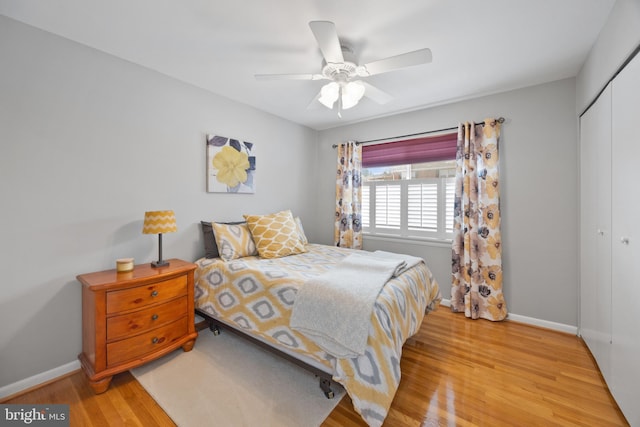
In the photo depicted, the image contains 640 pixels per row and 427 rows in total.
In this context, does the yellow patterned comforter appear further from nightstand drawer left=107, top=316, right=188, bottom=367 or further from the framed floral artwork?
the framed floral artwork

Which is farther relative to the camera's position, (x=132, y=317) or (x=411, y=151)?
(x=411, y=151)

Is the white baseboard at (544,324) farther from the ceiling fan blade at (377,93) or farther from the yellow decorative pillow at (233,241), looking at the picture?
the yellow decorative pillow at (233,241)

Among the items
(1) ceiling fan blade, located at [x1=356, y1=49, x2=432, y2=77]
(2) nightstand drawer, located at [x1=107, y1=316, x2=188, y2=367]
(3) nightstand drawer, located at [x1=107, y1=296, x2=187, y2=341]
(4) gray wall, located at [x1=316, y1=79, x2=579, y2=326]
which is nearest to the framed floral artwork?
(3) nightstand drawer, located at [x1=107, y1=296, x2=187, y2=341]

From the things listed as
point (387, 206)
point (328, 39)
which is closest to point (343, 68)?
point (328, 39)

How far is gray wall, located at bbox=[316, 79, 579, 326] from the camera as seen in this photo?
2.50m

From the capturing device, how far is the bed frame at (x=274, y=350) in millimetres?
1682

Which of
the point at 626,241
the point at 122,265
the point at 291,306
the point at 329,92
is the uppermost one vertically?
the point at 329,92

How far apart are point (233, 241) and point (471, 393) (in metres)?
2.31

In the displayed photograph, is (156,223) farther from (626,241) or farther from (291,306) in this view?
(626,241)

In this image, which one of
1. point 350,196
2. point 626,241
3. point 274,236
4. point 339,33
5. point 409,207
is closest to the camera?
point 626,241

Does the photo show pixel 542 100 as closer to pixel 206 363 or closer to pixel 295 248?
pixel 295 248

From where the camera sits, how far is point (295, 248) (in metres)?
2.90

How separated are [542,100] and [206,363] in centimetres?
393

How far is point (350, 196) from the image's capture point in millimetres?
3805
